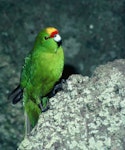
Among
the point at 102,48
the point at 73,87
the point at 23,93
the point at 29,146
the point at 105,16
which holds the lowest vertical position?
the point at 29,146

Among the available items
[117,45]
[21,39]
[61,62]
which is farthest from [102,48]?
[61,62]

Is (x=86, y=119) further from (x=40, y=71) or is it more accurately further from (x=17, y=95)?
(x=17, y=95)

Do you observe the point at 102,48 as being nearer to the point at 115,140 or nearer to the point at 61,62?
the point at 61,62

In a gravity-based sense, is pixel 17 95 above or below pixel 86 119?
above

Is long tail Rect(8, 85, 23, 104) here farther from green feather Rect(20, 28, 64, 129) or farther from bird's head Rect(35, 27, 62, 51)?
bird's head Rect(35, 27, 62, 51)

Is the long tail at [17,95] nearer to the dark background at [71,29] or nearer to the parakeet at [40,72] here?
the parakeet at [40,72]

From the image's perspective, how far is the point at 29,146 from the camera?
2277 millimetres

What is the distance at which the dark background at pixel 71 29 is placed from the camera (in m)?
4.46

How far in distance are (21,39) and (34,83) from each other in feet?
4.54

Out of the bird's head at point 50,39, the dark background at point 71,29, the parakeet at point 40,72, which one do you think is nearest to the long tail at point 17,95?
the parakeet at point 40,72

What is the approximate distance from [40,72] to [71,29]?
5.08 feet

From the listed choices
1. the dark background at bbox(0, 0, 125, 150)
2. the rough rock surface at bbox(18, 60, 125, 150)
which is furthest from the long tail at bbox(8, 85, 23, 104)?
the dark background at bbox(0, 0, 125, 150)

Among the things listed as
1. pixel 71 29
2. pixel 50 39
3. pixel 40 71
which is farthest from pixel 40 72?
pixel 71 29

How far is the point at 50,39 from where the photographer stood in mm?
3109
